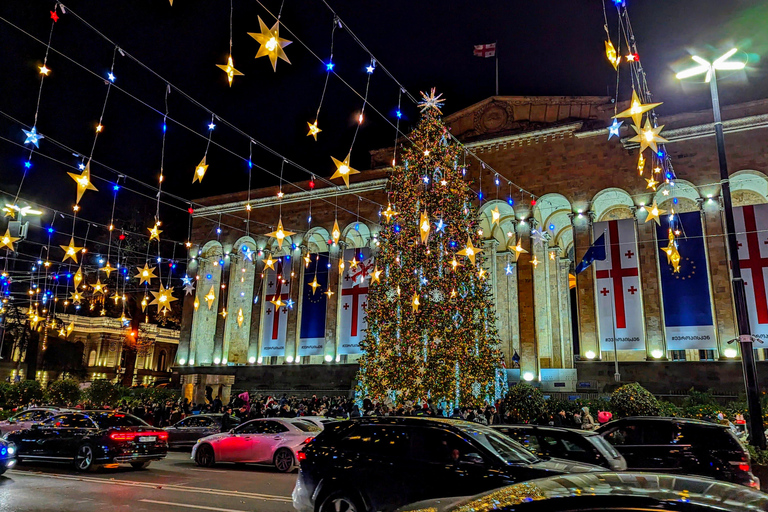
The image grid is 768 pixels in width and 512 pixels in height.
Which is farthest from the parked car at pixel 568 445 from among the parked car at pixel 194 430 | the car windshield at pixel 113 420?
the parked car at pixel 194 430

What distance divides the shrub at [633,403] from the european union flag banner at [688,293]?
6989 mm

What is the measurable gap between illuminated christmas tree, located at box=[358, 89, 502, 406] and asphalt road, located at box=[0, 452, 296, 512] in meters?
7.07

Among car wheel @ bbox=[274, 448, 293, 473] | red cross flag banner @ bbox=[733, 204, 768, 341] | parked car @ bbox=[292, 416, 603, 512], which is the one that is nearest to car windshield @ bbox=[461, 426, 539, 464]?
Result: parked car @ bbox=[292, 416, 603, 512]

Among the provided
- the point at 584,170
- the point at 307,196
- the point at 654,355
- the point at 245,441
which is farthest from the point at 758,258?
the point at 307,196

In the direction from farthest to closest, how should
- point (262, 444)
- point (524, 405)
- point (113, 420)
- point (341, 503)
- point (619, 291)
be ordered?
point (619, 291)
point (524, 405)
point (262, 444)
point (113, 420)
point (341, 503)

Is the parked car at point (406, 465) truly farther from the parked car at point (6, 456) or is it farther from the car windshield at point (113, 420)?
the car windshield at point (113, 420)

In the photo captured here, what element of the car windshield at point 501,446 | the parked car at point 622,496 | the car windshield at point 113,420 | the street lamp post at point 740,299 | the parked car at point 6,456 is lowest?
the parked car at point 6,456

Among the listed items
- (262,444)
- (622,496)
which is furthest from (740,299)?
(622,496)

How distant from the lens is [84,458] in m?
12.5

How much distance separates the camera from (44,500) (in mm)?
8703

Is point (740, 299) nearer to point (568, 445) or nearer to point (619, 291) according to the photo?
point (568, 445)

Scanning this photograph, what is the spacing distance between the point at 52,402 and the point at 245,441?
24131mm

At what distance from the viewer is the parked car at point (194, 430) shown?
18.2m

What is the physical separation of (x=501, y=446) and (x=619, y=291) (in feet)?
66.1
